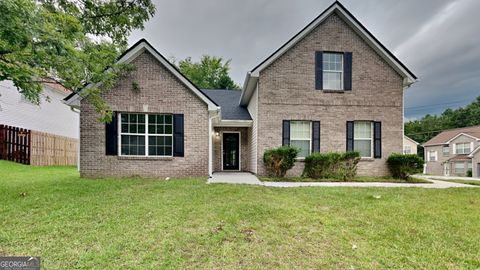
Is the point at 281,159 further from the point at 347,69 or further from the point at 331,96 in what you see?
the point at 347,69

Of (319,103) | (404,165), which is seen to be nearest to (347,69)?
(319,103)

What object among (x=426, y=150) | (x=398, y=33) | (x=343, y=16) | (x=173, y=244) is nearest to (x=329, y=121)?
(x=343, y=16)

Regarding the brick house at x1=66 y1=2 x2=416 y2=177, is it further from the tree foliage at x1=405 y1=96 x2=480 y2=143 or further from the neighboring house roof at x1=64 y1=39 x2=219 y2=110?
the tree foliage at x1=405 y1=96 x2=480 y2=143

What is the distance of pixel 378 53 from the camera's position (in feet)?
37.7

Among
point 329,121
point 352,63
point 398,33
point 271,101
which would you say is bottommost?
point 329,121

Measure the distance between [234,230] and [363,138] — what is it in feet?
32.1

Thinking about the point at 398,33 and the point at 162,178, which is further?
the point at 398,33

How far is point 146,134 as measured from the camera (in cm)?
978

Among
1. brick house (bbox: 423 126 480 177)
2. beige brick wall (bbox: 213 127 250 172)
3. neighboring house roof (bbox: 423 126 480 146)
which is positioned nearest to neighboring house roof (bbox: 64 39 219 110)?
beige brick wall (bbox: 213 127 250 172)

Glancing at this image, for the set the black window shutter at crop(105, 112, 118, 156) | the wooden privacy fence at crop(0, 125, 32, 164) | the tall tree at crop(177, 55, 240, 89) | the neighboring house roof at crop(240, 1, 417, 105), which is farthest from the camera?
the tall tree at crop(177, 55, 240, 89)

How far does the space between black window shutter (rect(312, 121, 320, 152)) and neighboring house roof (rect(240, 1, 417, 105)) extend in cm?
351

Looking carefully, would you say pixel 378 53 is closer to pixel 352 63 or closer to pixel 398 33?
pixel 352 63

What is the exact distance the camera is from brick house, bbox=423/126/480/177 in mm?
31312

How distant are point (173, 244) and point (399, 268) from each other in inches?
116
